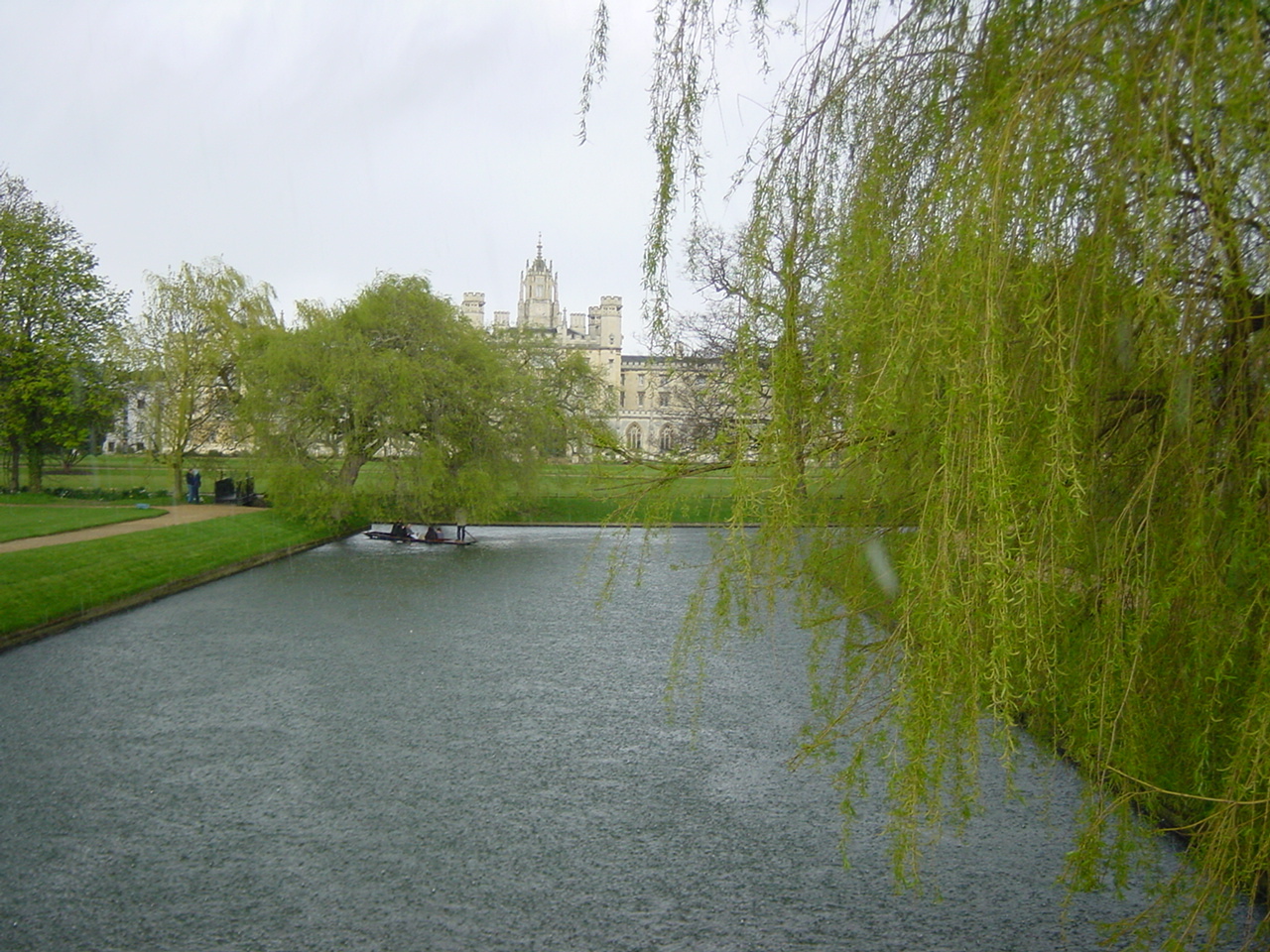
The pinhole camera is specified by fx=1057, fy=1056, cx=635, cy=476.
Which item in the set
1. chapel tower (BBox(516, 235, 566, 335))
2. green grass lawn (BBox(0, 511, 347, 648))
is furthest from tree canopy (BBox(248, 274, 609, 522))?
chapel tower (BBox(516, 235, 566, 335))

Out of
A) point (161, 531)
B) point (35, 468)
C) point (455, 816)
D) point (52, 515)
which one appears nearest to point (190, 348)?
point (35, 468)

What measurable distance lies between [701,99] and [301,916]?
3.79 m

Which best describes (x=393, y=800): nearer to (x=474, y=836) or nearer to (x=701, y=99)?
(x=474, y=836)

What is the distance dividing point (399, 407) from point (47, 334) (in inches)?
405

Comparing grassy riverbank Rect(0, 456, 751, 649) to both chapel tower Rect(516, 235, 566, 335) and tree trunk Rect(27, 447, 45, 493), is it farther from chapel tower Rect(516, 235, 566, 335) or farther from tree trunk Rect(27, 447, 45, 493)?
chapel tower Rect(516, 235, 566, 335)

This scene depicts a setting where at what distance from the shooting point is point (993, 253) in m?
2.41

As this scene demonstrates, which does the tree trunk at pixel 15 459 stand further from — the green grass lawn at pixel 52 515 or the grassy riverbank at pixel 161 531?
the green grass lawn at pixel 52 515

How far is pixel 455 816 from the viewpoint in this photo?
588 centimetres

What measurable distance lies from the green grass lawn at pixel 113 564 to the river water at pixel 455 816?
154 cm

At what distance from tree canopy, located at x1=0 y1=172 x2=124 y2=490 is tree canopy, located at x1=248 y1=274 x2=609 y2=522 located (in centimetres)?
594

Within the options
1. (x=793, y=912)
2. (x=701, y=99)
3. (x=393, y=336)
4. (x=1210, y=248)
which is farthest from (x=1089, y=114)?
(x=393, y=336)

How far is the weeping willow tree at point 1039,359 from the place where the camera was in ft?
7.79

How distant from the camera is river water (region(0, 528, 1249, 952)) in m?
4.64

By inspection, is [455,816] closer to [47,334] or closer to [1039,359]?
[1039,359]
